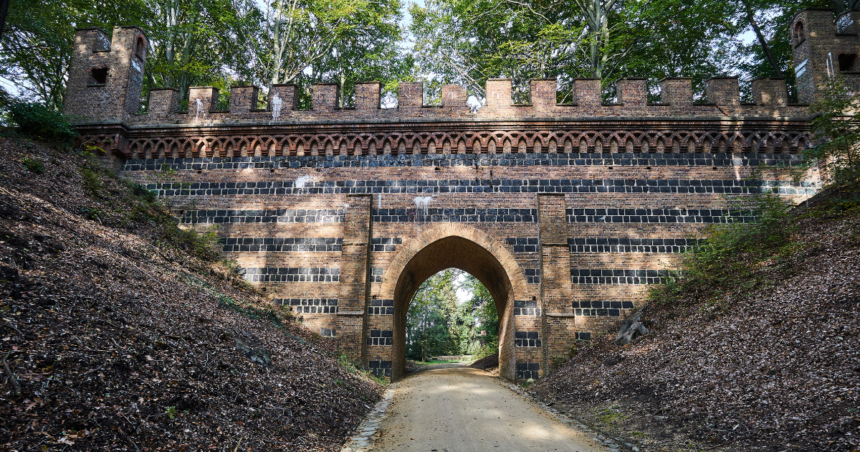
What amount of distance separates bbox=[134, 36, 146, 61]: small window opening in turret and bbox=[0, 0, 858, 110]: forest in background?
3.86m

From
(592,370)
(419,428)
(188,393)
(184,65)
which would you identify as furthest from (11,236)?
(184,65)

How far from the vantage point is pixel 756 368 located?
5.94m

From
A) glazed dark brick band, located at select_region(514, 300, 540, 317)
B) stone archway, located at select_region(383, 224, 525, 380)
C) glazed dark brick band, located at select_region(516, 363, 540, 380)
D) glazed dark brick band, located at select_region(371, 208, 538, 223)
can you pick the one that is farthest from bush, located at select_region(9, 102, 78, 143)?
glazed dark brick band, located at select_region(516, 363, 540, 380)

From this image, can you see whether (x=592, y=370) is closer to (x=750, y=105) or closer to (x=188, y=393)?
(x=188, y=393)

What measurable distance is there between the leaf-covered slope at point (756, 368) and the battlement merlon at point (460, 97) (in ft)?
15.8

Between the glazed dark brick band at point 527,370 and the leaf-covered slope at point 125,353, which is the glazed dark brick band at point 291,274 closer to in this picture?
the leaf-covered slope at point 125,353

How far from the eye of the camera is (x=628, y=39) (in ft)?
57.6

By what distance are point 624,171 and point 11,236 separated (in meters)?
12.9

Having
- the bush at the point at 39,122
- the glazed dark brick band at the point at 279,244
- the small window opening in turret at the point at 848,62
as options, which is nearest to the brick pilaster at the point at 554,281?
the glazed dark brick band at the point at 279,244

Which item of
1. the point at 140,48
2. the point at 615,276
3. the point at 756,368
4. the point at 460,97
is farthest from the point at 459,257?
the point at 140,48

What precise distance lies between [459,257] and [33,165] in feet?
34.7

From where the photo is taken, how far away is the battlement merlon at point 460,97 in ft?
42.0

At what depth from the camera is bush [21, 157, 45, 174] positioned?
8.72m

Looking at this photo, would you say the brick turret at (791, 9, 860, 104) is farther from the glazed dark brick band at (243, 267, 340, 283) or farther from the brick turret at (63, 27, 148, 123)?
the brick turret at (63, 27, 148, 123)
